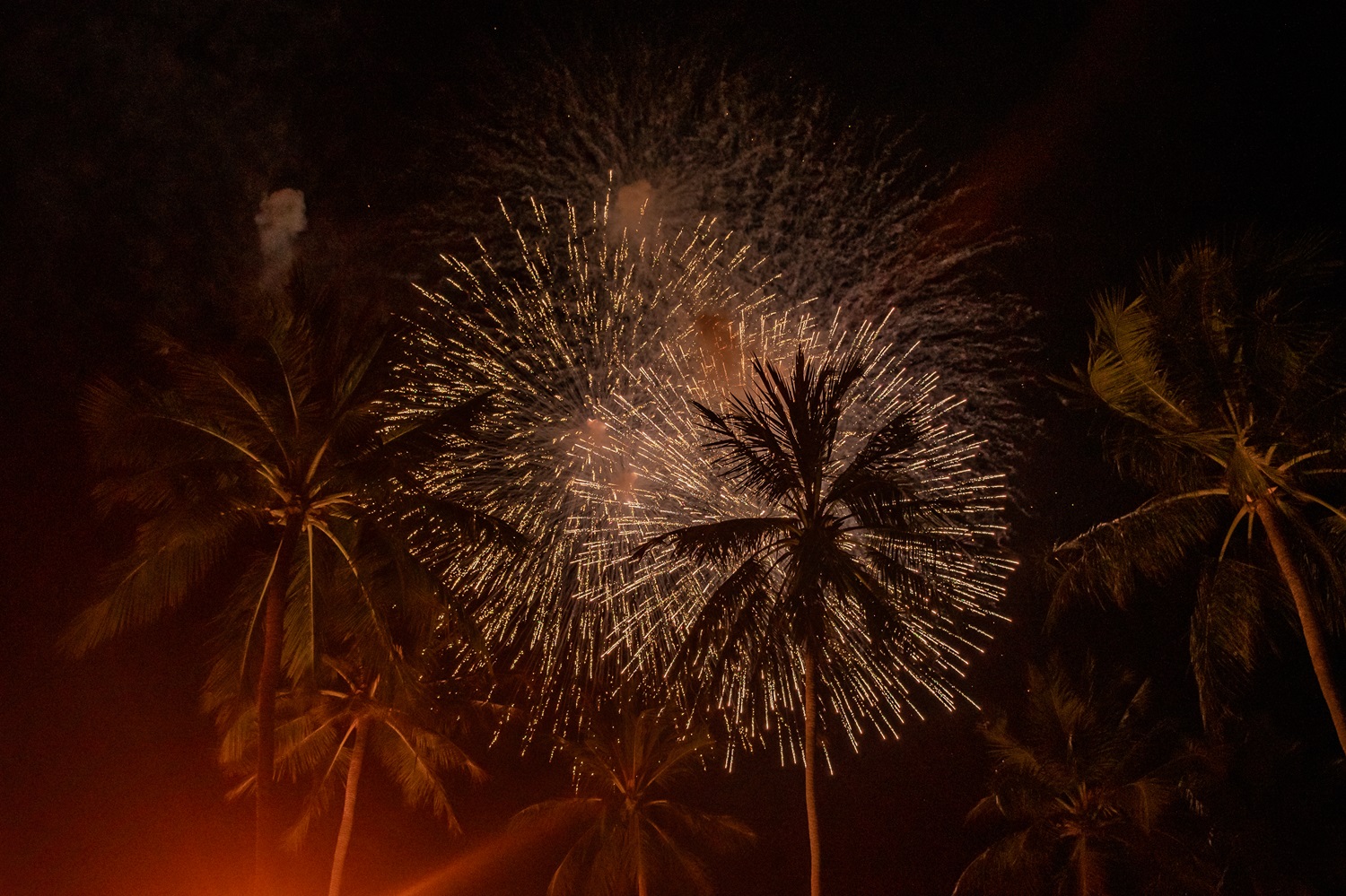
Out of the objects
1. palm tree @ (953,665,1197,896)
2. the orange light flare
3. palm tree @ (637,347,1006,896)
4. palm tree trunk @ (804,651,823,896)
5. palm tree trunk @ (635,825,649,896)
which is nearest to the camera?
palm tree @ (637,347,1006,896)

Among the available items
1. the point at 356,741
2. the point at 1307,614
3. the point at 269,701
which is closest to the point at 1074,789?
the point at 1307,614

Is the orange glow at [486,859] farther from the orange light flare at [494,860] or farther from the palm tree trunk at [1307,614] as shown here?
the palm tree trunk at [1307,614]

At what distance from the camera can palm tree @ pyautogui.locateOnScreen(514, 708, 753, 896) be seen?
2595cm

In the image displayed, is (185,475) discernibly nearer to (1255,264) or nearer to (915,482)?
(915,482)

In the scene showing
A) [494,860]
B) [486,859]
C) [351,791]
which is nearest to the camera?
[351,791]

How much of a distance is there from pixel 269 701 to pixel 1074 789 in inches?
761

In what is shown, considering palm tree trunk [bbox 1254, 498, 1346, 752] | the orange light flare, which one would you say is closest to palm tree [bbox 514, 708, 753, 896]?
the orange light flare

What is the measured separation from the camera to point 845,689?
528 inches

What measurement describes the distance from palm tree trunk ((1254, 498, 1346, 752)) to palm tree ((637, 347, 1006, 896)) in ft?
9.85

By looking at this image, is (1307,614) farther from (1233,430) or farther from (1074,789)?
(1074,789)

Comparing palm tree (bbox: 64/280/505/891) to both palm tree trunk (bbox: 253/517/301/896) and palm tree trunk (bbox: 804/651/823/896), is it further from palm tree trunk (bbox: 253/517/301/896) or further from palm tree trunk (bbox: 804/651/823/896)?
palm tree trunk (bbox: 804/651/823/896)

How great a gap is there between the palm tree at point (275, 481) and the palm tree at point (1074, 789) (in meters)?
16.8

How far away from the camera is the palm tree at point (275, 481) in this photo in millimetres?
12992

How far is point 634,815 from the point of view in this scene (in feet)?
86.4
